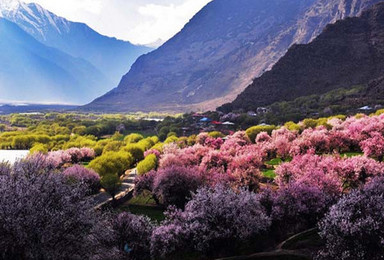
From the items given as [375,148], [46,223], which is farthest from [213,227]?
[375,148]

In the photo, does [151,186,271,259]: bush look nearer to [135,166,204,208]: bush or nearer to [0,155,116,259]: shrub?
[0,155,116,259]: shrub

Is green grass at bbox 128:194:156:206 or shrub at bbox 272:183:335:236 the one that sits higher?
shrub at bbox 272:183:335:236

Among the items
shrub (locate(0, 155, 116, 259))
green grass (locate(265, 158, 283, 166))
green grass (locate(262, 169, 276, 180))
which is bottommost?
green grass (locate(265, 158, 283, 166))

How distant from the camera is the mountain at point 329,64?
16562 cm

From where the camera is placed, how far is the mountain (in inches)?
6521

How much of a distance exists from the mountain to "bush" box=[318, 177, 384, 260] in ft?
467

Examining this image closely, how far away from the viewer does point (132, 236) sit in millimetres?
28219

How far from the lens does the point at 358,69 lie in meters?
166

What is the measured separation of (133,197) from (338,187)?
104 ft

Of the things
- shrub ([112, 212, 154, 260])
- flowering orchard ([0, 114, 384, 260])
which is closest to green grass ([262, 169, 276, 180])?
flowering orchard ([0, 114, 384, 260])

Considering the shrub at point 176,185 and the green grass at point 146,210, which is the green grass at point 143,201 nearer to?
the green grass at point 146,210

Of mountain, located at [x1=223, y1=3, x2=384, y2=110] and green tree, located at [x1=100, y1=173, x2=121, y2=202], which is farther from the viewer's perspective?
mountain, located at [x1=223, y1=3, x2=384, y2=110]

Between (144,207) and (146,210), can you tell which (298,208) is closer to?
(146,210)

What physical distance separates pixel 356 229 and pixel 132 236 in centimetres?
1651
